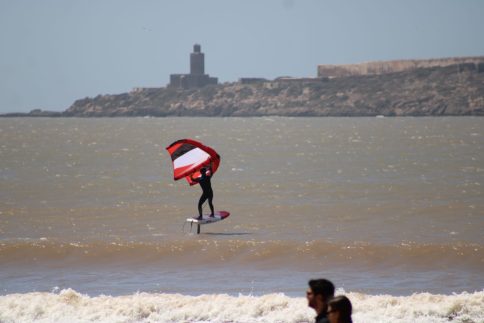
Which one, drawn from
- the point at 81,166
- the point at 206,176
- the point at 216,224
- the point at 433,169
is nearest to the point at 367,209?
the point at 216,224

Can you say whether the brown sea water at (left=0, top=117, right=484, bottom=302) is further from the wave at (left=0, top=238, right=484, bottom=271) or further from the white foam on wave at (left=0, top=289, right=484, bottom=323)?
the white foam on wave at (left=0, top=289, right=484, bottom=323)

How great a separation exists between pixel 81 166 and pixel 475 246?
32687mm

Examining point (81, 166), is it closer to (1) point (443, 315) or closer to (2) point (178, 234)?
(2) point (178, 234)

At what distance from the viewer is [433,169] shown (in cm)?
4409

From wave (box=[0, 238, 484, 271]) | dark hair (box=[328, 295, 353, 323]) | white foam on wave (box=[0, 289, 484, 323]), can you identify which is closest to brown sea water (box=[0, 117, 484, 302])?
wave (box=[0, 238, 484, 271])

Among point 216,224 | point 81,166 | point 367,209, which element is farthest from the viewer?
point 81,166

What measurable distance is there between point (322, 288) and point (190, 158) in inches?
501

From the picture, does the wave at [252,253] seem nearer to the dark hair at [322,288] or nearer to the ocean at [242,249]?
the ocean at [242,249]

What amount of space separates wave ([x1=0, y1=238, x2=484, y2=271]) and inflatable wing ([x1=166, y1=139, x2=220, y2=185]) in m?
1.39

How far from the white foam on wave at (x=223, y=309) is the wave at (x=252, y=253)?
4409 mm

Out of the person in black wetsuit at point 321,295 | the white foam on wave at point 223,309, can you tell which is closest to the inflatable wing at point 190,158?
the white foam on wave at point 223,309

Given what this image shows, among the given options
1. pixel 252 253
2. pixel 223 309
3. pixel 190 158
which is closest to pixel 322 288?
pixel 223 309

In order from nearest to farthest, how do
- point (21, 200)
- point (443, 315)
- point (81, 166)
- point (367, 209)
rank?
point (443, 315) < point (367, 209) < point (21, 200) < point (81, 166)

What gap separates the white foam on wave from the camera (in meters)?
12.1
